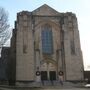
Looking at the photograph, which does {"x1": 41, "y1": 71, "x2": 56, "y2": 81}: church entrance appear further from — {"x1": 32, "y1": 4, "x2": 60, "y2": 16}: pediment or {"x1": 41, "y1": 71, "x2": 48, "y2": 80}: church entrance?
{"x1": 32, "y1": 4, "x2": 60, "y2": 16}: pediment

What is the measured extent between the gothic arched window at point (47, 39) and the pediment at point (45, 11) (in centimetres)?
250

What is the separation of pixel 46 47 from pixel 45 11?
273 inches

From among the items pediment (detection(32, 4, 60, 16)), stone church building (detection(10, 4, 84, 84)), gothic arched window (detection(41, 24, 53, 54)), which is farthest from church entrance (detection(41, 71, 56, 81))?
pediment (detection(32, 4, 60, 16))

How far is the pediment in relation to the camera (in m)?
44.0

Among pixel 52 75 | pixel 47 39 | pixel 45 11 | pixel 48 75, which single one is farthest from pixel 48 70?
pixel 45 11

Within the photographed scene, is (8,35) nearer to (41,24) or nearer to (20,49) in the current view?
(20,49)

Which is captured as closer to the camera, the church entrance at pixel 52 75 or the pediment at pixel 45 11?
the church entrance at pixel 52 75

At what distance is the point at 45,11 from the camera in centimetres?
4428

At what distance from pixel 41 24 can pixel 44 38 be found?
2643 mm

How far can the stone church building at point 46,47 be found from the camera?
132ft

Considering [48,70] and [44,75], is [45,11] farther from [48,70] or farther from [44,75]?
[44,75]

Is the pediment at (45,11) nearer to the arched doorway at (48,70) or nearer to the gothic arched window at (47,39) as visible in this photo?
the gothic arched window at (47,39)

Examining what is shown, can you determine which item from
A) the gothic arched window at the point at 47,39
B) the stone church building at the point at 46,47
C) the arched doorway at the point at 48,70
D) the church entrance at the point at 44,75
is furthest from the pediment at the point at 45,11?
the church entrance at the point at 44,75

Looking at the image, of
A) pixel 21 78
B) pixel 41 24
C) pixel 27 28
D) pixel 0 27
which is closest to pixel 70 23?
pixel 41 24
